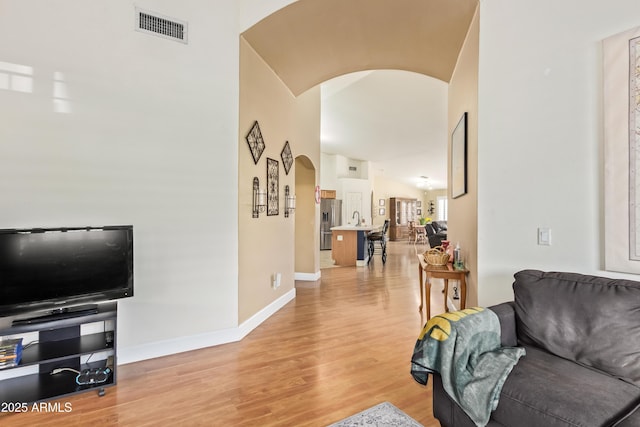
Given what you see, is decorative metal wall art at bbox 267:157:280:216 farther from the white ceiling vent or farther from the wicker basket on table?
the wicker basket on table

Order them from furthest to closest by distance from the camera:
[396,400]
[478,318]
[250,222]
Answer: [250,222]
[396,400]
[478,318]

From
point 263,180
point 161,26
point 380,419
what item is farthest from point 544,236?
point 161,26

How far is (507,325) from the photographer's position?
1.79 metres

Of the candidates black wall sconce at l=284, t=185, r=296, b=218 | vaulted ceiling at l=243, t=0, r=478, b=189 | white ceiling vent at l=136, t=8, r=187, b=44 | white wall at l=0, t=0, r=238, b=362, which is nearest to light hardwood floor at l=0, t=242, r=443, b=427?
white wall at l=0, t=0, r=238, b=362

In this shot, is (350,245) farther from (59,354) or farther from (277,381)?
(59,354)

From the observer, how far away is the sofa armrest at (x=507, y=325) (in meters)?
1.77

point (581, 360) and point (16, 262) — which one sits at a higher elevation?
point (16, 262)

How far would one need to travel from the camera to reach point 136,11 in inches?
102

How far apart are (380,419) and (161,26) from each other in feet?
11.2

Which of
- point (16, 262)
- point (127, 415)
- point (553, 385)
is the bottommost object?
point (127, 415)

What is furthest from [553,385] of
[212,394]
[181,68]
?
[181,68]

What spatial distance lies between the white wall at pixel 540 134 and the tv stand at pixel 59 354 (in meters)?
2.85

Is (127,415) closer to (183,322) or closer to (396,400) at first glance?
(183,322)

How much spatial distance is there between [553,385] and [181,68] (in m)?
3.38
